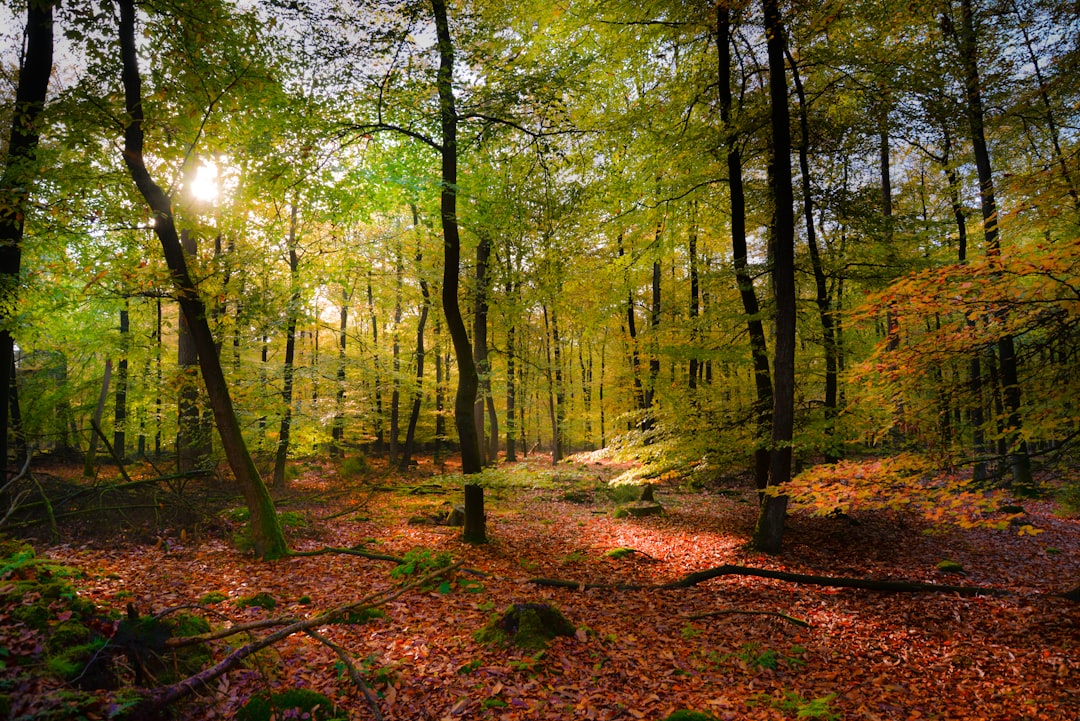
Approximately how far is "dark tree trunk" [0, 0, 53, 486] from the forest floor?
3.20 meters

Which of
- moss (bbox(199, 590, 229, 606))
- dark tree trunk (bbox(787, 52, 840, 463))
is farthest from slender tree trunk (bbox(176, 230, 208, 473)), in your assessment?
dark tree trunk (bbox(787, 52, 840, 463))

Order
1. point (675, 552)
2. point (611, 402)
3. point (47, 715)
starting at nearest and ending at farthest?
point (47, 715) → point (675, 552) → point (611, 402)

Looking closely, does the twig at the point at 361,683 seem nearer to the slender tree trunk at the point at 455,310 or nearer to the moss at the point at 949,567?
the slender tree trunk at the point at 455,310

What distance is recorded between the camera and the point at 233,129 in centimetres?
799

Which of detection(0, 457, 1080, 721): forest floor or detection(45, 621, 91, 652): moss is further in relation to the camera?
detection(0, 457, 1080, 721): forest floor

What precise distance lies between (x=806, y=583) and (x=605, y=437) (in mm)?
5631

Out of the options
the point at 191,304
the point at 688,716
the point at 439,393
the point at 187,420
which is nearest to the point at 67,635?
the point at 688,716

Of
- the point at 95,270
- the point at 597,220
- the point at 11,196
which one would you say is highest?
the point at 597,220

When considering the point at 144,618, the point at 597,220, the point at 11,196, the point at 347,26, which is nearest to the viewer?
the point at 144,618

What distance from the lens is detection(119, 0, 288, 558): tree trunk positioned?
698cm

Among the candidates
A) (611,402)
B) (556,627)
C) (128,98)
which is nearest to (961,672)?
(556,627)

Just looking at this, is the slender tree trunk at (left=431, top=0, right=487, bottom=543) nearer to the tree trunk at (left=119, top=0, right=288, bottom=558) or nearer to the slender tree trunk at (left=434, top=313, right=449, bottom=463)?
the tree trunk at (left=119, top=0, right=288, bottom=558)

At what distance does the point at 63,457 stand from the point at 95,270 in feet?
48.3

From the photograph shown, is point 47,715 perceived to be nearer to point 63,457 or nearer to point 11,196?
point 11,196
